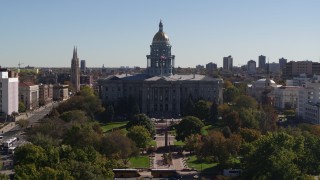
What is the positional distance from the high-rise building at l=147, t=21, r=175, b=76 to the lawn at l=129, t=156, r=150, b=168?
197 feet

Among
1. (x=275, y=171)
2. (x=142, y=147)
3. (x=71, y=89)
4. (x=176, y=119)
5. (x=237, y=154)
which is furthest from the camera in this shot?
(x=71, y=89)

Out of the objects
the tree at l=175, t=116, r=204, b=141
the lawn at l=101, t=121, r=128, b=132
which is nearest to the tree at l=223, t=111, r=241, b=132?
the tree at l=175, t=116, r=204, b=141

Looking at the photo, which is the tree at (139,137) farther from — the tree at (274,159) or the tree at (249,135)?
the tree at (274,159)

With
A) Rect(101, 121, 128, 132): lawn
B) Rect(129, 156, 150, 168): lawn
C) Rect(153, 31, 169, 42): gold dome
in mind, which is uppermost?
Rect(153, 31, 169, 42): gold dome

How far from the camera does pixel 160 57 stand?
121m

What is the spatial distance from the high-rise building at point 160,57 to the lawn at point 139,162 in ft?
197

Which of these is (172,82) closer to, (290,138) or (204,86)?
(204,86)

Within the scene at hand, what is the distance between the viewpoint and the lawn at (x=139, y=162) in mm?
57625

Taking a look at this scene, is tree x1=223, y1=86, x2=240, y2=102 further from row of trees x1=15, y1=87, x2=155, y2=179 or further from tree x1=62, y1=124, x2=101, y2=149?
tree x1=62, y1=124, x2=101, y2=149

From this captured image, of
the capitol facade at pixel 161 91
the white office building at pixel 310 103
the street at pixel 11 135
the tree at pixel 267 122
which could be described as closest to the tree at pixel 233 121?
the tree at pixel 267 122

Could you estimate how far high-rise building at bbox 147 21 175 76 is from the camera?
12169 centimetres

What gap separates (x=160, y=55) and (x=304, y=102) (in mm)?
39422

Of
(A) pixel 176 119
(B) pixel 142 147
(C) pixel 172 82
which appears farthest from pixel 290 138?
(C) pixel 172 82

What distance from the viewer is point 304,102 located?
91875 millimetres
